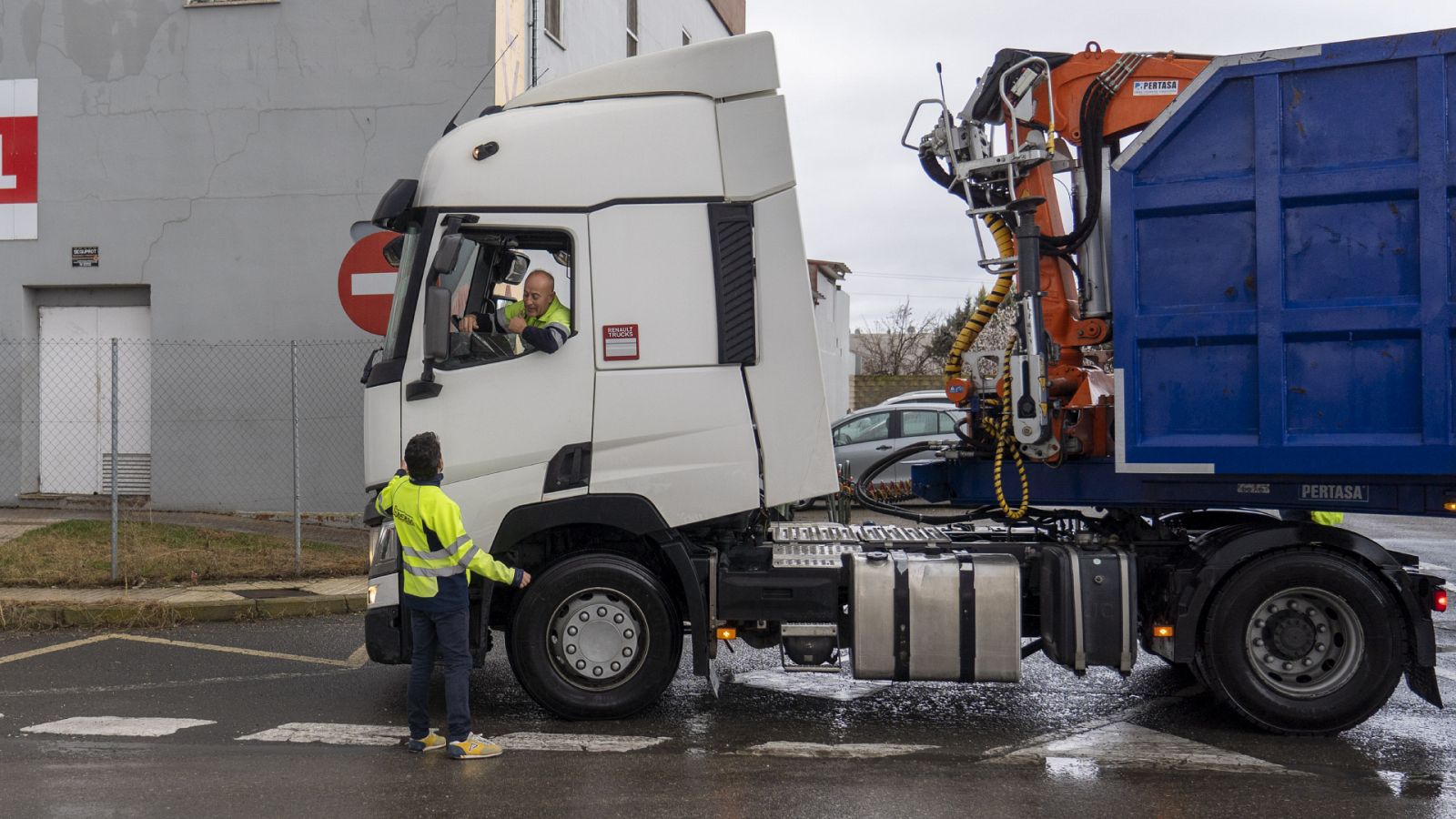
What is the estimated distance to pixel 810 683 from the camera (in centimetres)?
710

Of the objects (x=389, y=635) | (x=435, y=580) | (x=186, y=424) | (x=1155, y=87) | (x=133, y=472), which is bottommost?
(x=389, y=635)

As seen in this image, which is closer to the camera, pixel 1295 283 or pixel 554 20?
pixel 1295 283

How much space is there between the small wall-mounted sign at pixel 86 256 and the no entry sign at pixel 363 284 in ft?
16.1

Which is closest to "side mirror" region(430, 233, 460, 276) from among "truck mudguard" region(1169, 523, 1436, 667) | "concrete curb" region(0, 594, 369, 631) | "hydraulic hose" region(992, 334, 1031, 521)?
"hydraulic hose" region(992, 334, 1031, 521)

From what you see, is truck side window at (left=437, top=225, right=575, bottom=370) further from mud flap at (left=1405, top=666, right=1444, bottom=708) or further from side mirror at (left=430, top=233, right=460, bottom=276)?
mud flap at (left=1405, top=666, right=1444, bottom=708)

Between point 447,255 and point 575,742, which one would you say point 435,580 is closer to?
point 575,742

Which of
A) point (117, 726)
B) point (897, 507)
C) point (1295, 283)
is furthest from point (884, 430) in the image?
point (117, 726)

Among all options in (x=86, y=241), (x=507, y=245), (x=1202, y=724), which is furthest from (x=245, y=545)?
(x=1202, y=724)

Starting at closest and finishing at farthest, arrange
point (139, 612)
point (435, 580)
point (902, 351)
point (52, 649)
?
point (435, 580) < point (52, 649) < point (139, 612) < point (902, 351)

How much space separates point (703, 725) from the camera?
6102 millimetres

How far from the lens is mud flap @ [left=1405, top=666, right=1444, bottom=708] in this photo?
5.71 meters

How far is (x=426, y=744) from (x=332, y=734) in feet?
1.91

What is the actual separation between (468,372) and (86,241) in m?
9.57

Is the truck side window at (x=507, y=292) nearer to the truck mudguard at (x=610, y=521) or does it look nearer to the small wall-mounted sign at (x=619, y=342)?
the small wall-mounted sign at (x=619, y=342)
